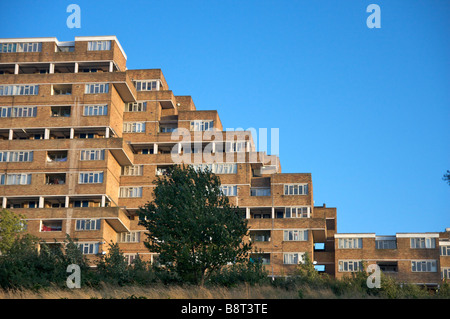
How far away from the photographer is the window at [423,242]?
10200 centimetres

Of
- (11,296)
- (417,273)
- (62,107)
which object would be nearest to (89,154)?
(62,107)

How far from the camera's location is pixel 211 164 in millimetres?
104625

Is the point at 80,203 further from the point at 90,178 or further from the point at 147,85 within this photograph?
the point at 147,85

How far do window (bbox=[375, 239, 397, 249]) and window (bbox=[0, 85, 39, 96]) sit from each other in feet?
164

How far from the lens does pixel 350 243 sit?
103312 mm

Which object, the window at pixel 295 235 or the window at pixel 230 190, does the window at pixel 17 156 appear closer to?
the window at pixel 230 190

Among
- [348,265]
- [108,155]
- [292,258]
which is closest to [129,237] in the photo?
[108,155]

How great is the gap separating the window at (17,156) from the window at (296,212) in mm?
34366

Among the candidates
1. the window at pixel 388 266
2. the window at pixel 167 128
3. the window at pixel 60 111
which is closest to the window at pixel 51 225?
the window at pixel 60 111

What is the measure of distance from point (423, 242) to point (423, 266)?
3251mm

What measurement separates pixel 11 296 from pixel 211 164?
62.4 m

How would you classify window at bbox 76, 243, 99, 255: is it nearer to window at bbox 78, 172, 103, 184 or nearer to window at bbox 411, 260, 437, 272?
window at bbox 78, 172, 103, 184

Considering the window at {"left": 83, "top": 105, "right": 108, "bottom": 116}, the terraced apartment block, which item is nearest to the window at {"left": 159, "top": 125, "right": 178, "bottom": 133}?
the terraced apartment block
